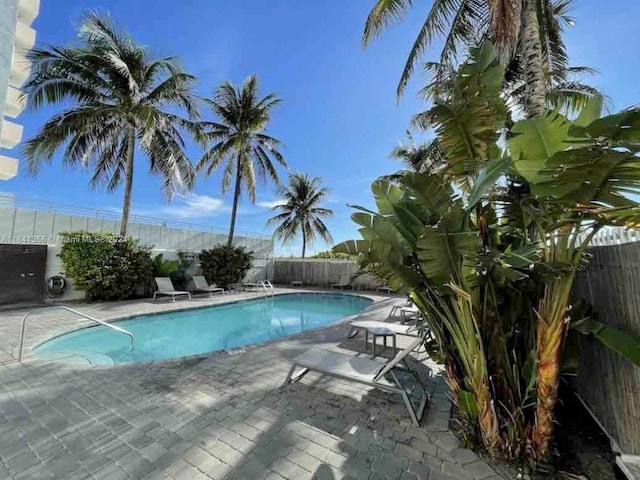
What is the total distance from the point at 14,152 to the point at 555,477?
55.6ft

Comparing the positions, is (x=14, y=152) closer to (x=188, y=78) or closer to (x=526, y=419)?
(x=188, y=78)

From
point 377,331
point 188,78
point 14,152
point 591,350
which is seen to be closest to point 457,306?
point 591,350

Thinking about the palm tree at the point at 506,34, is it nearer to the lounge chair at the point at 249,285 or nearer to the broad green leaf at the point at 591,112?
the broad green leaf at the point at 591,112

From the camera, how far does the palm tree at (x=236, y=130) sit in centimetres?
1628

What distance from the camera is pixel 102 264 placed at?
36.9 ft

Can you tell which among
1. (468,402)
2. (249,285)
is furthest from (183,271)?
(468,402)

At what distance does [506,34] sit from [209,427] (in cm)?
712

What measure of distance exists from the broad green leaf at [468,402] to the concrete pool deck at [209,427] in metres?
0.41

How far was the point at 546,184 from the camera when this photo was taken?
2090 mm

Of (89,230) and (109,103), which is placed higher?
(109,103)

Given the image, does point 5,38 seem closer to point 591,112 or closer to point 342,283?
point 591,112

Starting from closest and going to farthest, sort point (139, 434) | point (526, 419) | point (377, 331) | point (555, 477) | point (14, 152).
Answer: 1. point (555, 477)
2. point (526, 419)
3. point (139, 434)
4. point (377, 331)
5. point (14, 152)

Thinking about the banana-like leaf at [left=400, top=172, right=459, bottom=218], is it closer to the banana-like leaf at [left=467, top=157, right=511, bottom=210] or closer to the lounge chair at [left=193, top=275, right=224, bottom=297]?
the banana-like leaf at [left=467, top=157, right=511, bottom=210]

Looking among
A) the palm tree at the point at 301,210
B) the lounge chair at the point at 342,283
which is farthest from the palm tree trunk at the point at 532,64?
the palm tree at the point at 301,210
